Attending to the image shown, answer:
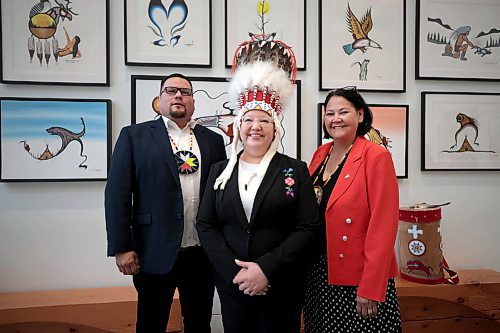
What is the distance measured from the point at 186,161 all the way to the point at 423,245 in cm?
163

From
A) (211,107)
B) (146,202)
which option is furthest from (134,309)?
(211,107)

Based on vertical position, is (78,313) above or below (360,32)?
below

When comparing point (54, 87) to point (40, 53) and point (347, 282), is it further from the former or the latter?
point (347, 282)

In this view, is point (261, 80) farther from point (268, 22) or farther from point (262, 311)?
point (268, 22)

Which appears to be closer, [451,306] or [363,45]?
[451,306]

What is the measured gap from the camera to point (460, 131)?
3016mm

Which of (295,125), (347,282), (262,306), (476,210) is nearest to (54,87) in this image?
(295,125)

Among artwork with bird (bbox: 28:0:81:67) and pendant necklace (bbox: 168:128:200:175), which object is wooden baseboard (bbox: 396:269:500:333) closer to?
pendant necklace (bbox: 168:128:200:175)

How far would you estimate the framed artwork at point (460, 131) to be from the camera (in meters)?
2.97

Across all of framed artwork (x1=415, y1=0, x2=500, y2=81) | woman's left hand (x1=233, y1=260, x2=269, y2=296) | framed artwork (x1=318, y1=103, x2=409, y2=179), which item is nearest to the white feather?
woman's left hand (x1=233, y1=260, x2=269, y2=296)

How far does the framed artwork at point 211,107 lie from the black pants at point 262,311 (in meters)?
1.28

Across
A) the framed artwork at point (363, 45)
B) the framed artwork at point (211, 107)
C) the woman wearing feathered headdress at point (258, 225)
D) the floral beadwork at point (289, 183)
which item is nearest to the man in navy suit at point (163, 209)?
the woman wearing feathered headdress at point (258, 225)

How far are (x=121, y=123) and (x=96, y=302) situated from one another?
1053 millimetres

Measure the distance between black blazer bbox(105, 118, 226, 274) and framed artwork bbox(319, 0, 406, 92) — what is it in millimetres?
1391
